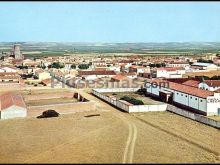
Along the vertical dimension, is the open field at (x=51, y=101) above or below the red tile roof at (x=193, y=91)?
below

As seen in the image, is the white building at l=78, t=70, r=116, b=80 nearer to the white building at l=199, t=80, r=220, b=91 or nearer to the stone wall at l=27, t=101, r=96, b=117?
the white building at l=199, t=80, r=220, b=91

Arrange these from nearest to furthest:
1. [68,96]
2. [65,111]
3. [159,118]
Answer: [159,118], [65,111], [68,96]

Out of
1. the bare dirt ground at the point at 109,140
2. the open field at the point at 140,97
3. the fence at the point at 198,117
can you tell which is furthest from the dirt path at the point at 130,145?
the open field at the point at 140,97

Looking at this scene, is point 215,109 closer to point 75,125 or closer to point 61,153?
point 75,125

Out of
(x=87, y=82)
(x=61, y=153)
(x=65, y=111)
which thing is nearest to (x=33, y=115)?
(x=65, y=111)

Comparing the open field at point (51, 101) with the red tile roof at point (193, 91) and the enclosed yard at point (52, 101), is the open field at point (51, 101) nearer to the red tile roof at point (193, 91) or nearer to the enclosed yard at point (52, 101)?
the enclosed yard at point (52, 101)
